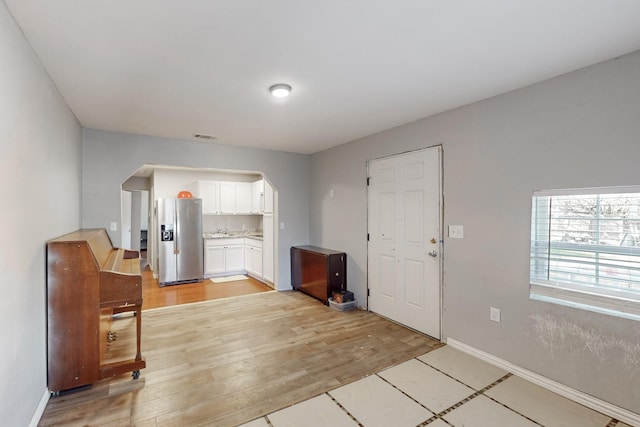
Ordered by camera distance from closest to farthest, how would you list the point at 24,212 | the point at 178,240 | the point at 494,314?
the point at 24,212 < the point at 494,314 < the point at 178,240

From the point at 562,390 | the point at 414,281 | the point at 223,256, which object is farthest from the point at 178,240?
the point at 562,390

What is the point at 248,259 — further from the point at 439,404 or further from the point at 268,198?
the point at 439,404

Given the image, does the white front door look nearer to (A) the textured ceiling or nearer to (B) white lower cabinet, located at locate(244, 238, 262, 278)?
(A) the textured ceiling

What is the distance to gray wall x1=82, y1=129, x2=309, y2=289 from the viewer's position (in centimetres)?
371

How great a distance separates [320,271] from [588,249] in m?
3.07

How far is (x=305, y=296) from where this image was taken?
4781mm

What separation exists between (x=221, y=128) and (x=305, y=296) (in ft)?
9.18

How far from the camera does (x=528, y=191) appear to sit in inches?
96.9

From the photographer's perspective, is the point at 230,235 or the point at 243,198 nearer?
the point at 230,235

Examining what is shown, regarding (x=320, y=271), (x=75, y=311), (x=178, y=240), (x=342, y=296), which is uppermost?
(x=178, y=240)

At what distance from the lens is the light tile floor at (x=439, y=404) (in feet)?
6.41

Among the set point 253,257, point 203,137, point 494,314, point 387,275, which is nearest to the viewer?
point 494,314

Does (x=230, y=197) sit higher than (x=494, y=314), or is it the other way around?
(x=230, y=197)

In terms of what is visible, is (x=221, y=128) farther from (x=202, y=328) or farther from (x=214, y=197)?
(x=214, y=197)
